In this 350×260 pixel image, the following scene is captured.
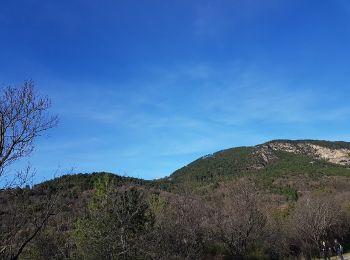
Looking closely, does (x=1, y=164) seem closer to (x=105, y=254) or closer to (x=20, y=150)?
(x=20, y=150)

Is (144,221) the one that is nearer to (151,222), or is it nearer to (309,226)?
(151,222)

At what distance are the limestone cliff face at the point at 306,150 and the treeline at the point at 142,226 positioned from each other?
78320mm

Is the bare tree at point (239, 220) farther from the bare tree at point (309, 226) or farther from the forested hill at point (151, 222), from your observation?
the bare tree at point (309, 226)

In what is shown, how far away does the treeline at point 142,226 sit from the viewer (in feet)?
50.5

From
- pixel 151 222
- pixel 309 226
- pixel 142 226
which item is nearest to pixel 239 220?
pixel 309 226

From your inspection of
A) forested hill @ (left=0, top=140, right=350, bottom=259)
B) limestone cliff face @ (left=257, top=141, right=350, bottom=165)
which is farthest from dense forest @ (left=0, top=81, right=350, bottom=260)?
limestone cliff face @ (left=257, top=141, right=350, bottom=165)

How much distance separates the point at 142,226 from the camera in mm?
25031

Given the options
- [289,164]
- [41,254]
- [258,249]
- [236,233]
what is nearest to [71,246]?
[41,254]

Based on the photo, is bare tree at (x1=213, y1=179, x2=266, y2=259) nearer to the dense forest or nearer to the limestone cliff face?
the dense forest

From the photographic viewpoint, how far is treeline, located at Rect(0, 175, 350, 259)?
15.4m

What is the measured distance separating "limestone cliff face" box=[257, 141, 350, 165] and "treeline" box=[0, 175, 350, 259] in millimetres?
78320

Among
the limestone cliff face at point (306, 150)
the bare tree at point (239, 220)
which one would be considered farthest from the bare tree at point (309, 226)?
the limestone cliff face at point (306, 150)

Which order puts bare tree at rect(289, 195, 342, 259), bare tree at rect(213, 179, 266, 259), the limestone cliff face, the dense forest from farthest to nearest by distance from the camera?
the limestone cliff face → bare tree at rect(289, 195, 342, 259) → bare tree at rect(213, 179, 266, 259) → the dense forest

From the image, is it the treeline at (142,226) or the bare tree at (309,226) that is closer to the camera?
the treeline at (142,226)
